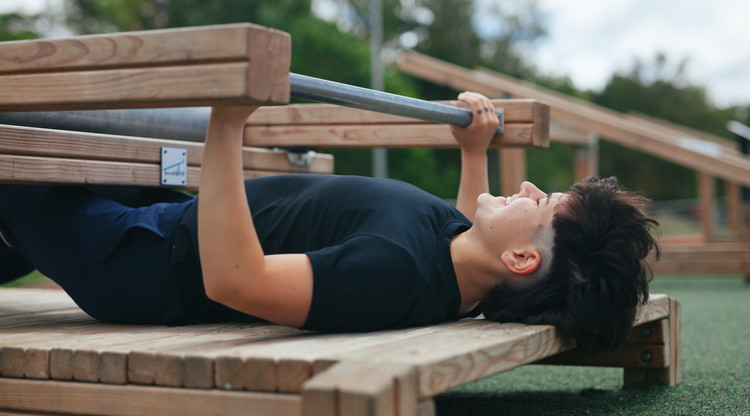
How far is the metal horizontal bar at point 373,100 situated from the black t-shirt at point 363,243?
212 mm

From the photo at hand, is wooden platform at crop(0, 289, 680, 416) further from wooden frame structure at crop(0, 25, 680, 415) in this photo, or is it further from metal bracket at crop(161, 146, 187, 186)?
metal bracket at crop(161, 146, 187, 186)

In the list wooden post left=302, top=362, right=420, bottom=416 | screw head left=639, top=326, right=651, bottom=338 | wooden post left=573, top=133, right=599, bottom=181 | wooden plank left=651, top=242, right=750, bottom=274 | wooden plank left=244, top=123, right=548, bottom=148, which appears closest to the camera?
wooden post left=302, top=362, right=420, bottom=416

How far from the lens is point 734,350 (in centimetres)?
346

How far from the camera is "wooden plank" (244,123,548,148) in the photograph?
A: 3127 mm

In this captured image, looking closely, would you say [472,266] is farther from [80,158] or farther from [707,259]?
[707,259]

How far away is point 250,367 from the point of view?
A: 140 centimetres

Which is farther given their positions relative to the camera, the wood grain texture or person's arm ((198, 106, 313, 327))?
the wood grain texture

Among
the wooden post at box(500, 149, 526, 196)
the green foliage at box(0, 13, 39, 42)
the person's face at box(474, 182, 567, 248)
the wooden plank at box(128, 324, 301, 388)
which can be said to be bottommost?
the wooden plank at box(128, 324, 301, 388)

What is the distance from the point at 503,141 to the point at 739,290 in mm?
4407

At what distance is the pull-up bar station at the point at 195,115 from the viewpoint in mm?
1874

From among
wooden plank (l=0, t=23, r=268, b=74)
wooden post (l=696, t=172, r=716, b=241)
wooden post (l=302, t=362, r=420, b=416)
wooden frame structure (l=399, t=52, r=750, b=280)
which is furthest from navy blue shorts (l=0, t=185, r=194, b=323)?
wooden post (l=696, t=172, r=716, b=241)

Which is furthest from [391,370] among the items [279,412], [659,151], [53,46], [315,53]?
[315,53]

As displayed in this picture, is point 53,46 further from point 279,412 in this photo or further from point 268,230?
point 279,412

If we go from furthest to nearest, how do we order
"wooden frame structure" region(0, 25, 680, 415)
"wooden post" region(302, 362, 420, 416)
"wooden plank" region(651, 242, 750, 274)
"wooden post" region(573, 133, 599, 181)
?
1. "wooden post" region(573, 133, 599, 181)
2. "wooden plank" region(651, 242, 750, 274)
3. "wooden frame structure" region(0, 25, 680, 415)
4. "wooden post" region(302, 362, 420, 416)
